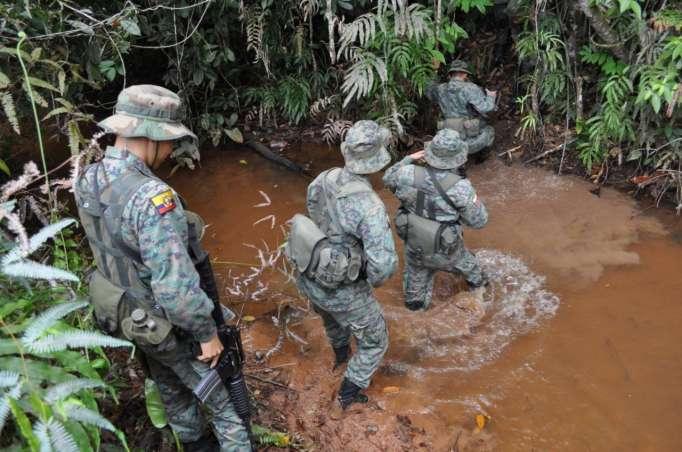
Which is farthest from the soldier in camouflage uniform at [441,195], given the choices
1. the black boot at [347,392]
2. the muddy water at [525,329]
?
the black boot at [347,392]

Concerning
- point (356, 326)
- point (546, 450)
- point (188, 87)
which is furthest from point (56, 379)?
point (188, 87)

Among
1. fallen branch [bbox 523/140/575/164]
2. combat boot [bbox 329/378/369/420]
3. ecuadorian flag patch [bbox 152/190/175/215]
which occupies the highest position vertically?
ecuadorian flag patch [bbox 152/190/175/215]

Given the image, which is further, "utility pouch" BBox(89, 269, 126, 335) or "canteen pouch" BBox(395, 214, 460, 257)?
"canteen pouch" BBox(395, 214, 460, 257)

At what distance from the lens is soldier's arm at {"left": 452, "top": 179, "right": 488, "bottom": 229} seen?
4.18 meters

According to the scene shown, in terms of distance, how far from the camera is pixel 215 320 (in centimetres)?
311

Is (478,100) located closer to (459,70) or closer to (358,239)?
(459,70)

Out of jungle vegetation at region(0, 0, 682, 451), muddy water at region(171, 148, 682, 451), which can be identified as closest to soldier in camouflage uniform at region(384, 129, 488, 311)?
muddy water at region(171, 148, 682, 451)

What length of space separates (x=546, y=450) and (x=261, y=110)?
580 cm

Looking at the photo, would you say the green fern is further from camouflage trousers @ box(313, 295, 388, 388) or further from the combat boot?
the combat boot

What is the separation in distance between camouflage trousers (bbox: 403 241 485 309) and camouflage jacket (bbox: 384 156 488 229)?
1.08 ft

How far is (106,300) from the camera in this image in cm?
273

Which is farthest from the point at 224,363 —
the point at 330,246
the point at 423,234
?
the point at 423,234

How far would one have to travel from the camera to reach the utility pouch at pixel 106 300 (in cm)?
272

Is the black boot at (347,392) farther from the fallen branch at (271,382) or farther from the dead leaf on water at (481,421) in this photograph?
the dead leaf on water at (481,421)
